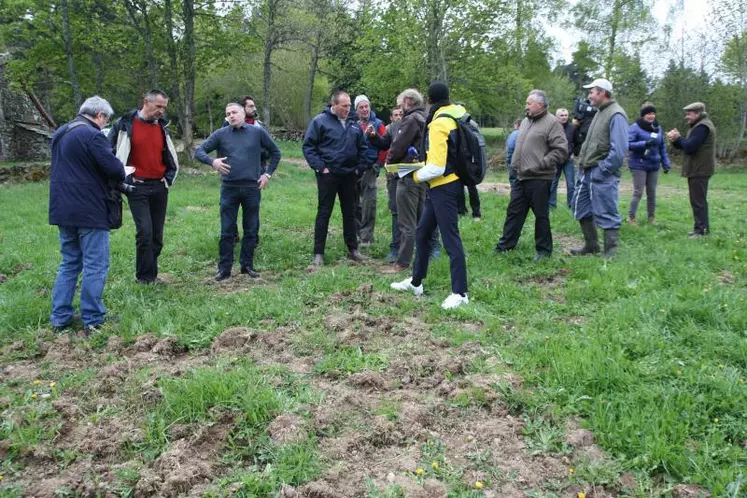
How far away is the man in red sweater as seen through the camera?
19.6 ft

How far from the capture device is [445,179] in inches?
212

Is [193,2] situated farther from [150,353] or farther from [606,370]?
[606,370]

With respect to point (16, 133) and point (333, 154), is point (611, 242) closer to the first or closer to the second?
point (333, 154)

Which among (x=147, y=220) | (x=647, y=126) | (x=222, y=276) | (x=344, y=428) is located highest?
(x=647, y=126)

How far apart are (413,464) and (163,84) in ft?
79.6

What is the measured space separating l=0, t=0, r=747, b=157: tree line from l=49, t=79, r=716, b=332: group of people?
14.7 metres

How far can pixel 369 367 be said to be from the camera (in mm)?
4055

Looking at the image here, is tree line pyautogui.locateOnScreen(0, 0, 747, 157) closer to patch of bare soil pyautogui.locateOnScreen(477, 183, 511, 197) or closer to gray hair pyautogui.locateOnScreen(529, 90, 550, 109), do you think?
patch of bare soil pyautogui.locateOnScreen(477, 183, 511, 197)

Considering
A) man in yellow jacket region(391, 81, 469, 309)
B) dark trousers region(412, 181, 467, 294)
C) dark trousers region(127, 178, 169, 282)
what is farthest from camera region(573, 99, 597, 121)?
dark trousers region(127, 178, 169, 282)

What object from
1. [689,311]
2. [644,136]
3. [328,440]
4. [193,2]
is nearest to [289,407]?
[328,440]

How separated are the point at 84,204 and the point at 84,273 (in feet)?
2.13

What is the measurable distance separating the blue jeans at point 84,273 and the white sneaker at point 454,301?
323 cm

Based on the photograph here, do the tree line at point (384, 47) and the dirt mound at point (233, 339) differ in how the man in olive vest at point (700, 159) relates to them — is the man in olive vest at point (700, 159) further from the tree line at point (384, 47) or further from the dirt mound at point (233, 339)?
the tree line at point (384, 47)

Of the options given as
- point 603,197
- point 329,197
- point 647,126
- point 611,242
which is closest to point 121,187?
point 329,197
